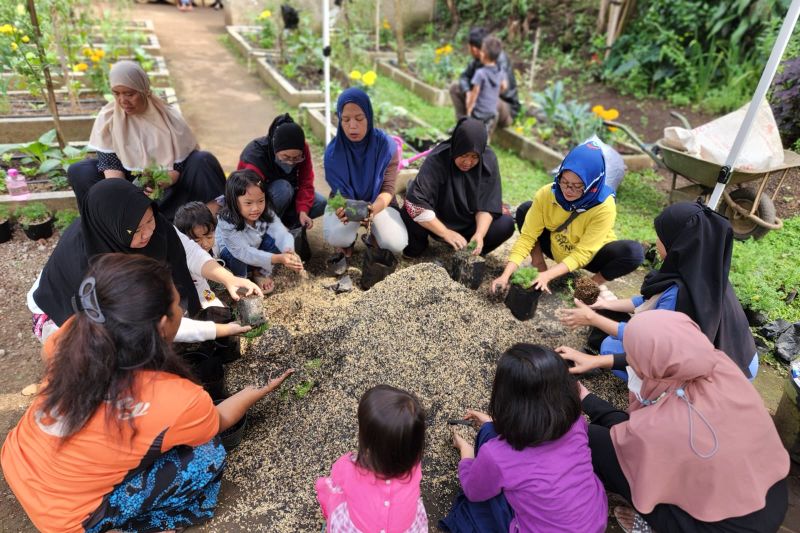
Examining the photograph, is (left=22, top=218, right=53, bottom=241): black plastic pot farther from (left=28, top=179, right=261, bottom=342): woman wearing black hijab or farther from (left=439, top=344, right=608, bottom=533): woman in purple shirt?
(left=439, top=344, right=608, bottom=533): woman in purple shirt

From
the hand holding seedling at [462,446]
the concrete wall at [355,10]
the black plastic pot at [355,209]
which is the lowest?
the hand holding seedling at [462,446]

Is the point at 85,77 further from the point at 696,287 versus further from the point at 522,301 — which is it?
the point at 696,287

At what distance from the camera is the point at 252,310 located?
275 cm

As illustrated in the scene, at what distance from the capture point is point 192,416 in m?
1.75

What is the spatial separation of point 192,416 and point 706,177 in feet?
14.4

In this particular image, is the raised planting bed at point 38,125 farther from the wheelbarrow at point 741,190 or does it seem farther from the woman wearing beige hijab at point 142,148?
the wheelbarrow at point 741,190

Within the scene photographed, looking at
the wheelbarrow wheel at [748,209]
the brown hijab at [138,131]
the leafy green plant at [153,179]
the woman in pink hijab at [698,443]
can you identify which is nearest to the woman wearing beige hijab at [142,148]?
the brown hijab at [138,131]

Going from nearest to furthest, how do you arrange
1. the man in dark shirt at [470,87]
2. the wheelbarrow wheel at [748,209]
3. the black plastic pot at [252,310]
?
the black plastic pot at [252,310] < the wheelbarrow wheel at [748,209] < the man in dark shirt at [470,87]

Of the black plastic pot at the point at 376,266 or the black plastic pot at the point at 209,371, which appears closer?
the black plastic pot at the point at 209,371

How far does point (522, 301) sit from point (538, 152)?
335 cm

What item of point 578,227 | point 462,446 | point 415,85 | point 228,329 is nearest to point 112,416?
point 228,329

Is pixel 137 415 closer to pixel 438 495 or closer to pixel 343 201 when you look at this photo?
pixel 438 495

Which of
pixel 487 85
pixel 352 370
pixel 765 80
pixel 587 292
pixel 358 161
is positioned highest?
pixel 765 80

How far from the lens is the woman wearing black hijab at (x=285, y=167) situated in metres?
3.45
